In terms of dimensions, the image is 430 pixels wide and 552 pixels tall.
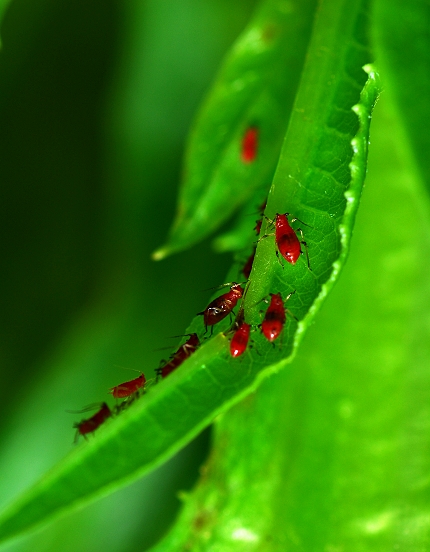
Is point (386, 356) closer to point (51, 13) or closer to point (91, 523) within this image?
point (91, 523)

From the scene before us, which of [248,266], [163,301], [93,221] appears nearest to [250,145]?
[248,266]

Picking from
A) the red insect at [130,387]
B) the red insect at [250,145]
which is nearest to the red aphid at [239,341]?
the red insect at [130,387]

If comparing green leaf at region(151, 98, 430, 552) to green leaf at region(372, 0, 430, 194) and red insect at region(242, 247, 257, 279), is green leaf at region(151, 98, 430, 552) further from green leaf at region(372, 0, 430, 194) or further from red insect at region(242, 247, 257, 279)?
red insect at region(242, 247, 257, 279)

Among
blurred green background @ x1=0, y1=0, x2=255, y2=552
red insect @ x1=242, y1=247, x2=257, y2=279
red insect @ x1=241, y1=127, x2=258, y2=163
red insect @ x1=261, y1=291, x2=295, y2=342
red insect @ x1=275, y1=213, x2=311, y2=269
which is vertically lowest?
red insect @ x1=261, y1=291, x2=295, y2=342

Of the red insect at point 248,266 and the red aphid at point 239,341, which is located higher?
the red insect at point 248,266

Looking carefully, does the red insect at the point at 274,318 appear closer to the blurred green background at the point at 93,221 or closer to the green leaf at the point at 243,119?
the green leaf at the point at 243,119

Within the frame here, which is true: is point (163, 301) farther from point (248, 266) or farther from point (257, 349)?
point (257, 349)

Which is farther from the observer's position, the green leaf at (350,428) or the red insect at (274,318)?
the green leaf at (350,428)

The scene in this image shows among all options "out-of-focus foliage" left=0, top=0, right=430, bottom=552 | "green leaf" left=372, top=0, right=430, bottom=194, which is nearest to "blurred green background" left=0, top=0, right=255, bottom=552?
"out-of-focus foliage" left=0, top=0, right=430, bottom=552
